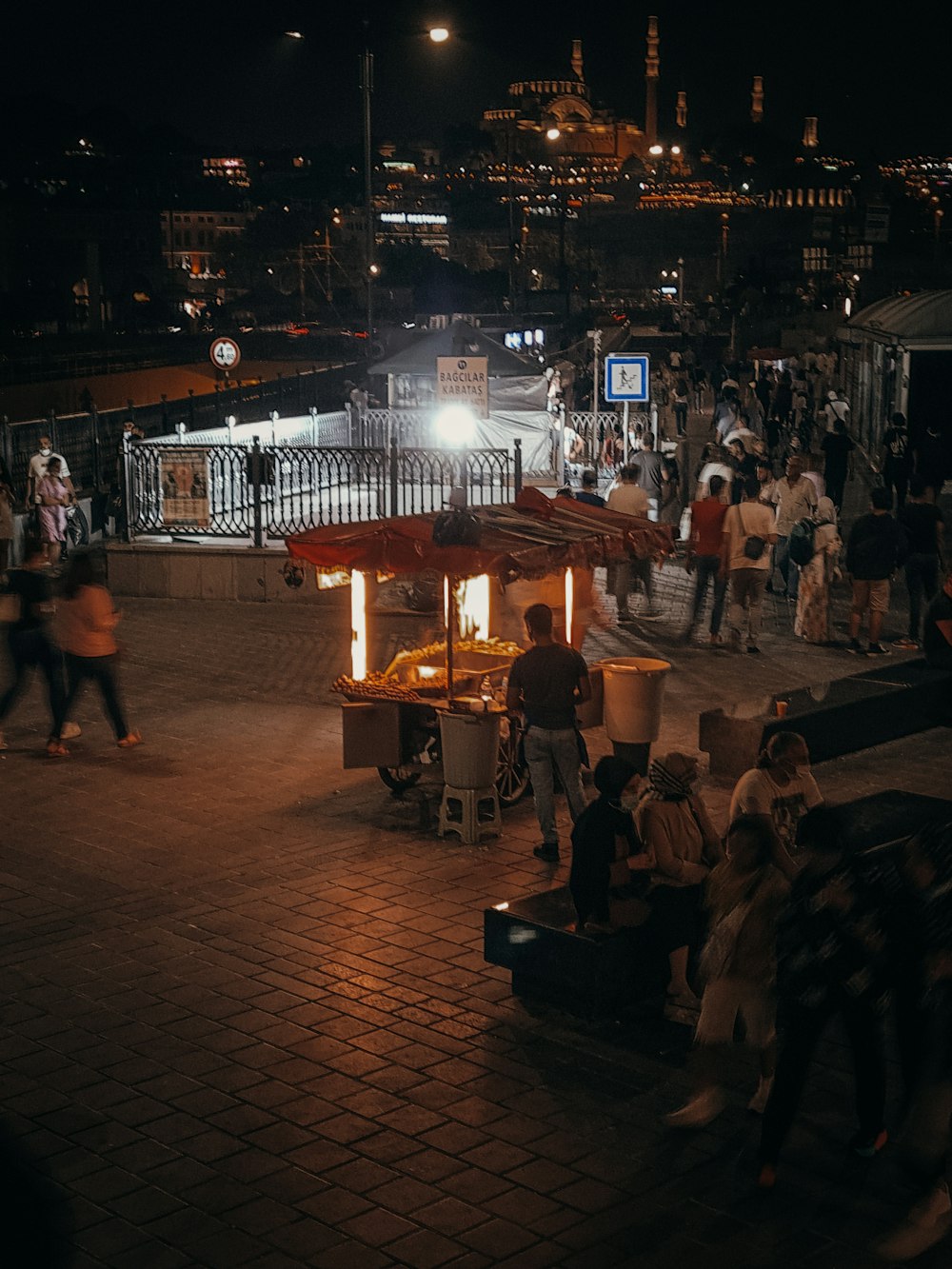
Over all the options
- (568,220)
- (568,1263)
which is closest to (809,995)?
(568,1263)

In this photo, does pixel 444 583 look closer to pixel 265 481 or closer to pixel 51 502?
pixel 265 481

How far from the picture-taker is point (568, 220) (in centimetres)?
15638

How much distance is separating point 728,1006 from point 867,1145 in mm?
697

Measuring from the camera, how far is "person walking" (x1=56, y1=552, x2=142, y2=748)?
38.0 ft

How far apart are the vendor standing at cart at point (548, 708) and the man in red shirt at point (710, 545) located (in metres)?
6.25

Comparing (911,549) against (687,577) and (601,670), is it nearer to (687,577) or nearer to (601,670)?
(687,577)

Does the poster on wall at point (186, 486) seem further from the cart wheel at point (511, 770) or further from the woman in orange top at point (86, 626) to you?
the cart wheel at point (511, 770)

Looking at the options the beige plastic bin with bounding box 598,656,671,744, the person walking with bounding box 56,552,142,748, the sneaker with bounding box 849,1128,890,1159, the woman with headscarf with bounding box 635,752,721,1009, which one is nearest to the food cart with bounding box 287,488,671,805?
the beige plastic bin with bounding box 598,656,671,744

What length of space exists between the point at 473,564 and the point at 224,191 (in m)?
166

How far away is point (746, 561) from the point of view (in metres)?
15.0

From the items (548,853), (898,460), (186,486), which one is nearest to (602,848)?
(548,853)

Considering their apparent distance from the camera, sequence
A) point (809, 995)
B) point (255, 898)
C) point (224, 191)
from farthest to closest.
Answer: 1. point (224, 191)
2. point (255, 898)
3. point (809, 995)

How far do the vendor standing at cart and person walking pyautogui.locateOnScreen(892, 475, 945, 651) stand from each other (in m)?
6.86

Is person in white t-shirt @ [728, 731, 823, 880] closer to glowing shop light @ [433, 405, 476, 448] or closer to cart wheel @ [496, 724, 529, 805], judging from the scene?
cart wheel @ [496, 724, 529, 805]
